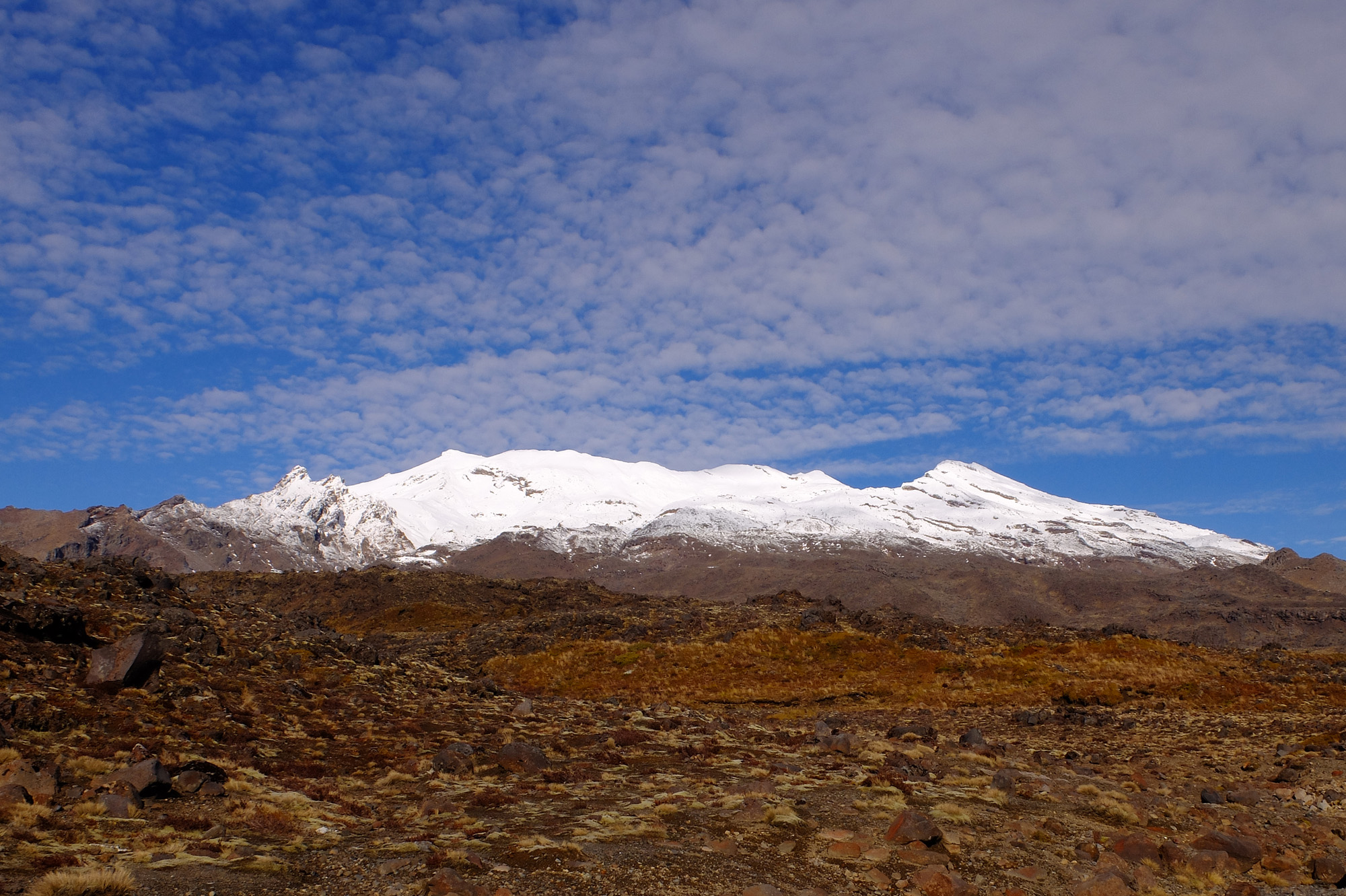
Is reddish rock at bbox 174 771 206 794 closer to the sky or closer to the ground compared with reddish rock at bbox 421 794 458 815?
closer to the sky

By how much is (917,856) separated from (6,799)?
11045mm

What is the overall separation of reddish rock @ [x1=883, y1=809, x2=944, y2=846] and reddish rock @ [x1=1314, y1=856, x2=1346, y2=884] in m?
4.75

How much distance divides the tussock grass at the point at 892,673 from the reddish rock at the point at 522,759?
15401 millimetres

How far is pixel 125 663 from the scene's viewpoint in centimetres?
1469

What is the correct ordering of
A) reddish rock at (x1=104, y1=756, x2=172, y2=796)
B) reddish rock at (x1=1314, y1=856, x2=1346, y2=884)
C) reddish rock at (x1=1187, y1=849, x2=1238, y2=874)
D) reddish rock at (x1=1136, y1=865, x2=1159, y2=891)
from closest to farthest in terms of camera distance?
reddish rock at (x1=1136, y1=865, x2=1159, y2=891) → reddish rock at (x1=1314, y1=856, x2=1346, y2=884) → reddish rock at (x1=104, y1=756, x2=172, y2=796) → reddish rock at (x1=1187, y1=849, x2=1238, y2=874)

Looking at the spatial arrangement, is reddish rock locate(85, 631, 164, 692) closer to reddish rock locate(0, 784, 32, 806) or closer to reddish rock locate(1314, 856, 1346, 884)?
Result: reddish rock locate(0, 784, 32, 806)

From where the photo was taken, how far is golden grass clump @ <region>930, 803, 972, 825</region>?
1248cm

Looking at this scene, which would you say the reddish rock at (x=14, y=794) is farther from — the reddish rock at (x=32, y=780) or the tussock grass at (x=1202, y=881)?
the tussock grass at (x=1202, y=881)

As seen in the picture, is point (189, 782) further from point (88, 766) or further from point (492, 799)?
point (492, 799)

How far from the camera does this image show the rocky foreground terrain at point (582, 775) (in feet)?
30.6

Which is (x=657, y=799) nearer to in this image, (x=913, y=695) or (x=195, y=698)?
(x=195, y=698)

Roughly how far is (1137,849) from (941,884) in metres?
3.85

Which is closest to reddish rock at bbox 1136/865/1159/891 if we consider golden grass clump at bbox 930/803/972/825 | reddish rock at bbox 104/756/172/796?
golden grass clump at bbox 930/803/972/825

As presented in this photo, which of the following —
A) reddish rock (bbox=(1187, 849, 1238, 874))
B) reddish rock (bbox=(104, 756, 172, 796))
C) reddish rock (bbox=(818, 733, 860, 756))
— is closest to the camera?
reddish rock (bbox=(104, 756, 172, 796))
